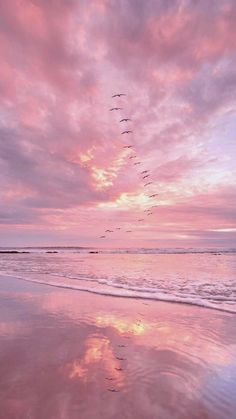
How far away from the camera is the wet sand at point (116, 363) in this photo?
359cm

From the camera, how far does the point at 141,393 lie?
3936 mm

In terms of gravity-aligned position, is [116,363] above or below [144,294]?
below

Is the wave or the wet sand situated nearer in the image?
the wet sand

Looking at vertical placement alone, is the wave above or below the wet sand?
above

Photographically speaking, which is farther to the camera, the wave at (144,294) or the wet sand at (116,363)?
the wave at (144,294)

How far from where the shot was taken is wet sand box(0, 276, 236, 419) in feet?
11.8

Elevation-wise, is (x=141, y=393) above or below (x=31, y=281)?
below

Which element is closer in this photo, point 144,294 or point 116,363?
point 116,363

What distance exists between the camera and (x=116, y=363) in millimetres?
4953

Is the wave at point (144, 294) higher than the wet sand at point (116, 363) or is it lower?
higher

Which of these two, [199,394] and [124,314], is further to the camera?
[124,314]

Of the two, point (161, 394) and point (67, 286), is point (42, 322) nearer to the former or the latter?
Result: point (161, 394)

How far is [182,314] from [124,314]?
1.52m

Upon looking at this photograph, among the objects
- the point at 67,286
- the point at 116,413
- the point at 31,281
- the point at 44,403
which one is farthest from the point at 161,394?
the point at 31,281
